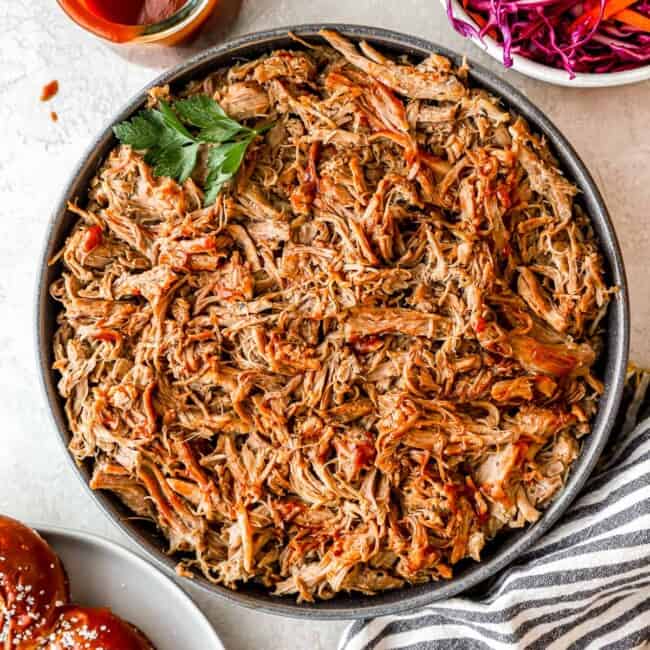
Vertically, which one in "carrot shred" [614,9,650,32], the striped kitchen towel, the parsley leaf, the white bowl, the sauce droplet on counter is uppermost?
"carrot shred" [614,9,650,32]

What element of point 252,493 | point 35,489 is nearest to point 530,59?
point 252,493

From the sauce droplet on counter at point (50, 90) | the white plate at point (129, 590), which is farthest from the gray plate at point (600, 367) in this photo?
the sauce droplet on counter at point (50, 90)

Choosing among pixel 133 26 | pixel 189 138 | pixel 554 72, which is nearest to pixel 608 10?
pixel 554 72

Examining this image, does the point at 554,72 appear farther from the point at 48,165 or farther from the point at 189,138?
the point at 48,165

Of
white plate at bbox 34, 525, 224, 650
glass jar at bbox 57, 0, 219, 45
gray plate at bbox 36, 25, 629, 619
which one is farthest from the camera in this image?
white plate at bbox 34, 525, 224, 650

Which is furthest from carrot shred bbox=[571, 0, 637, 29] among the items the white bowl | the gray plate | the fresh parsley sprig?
the fresh parsley sprig

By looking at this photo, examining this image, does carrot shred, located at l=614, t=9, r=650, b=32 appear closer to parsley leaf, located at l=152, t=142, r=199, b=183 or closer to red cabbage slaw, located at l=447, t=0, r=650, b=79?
red cabbage slaw, located at l=447, t=0, r=650, b=79

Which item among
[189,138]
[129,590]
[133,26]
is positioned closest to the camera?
[189,138]
